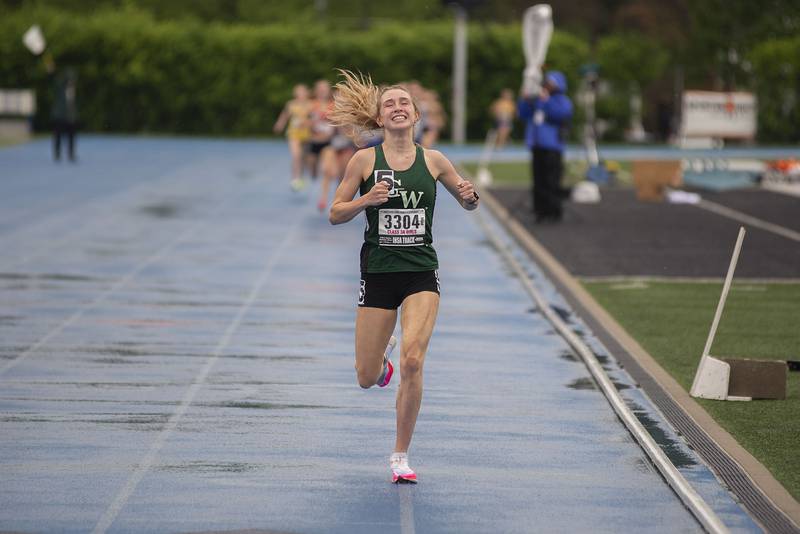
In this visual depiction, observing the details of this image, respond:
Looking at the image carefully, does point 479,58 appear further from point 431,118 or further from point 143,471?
point 143,471

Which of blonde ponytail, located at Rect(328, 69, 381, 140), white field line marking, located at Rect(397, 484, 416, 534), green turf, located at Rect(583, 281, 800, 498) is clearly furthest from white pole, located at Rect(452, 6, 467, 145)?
white field line marking, located at Rect(397, 484, 416, 534)

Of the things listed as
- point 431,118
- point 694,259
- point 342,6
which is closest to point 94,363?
point 694,259

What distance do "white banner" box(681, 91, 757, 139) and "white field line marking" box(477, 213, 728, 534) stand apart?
1789cm

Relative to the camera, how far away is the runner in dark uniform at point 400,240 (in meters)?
7.75

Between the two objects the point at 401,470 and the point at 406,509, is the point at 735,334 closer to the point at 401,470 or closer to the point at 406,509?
the point at 401,470

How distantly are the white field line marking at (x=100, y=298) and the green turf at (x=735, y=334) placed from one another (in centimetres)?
452

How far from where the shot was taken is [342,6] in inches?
4734

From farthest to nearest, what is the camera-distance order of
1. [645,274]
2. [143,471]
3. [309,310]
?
[645,274] < [309,310] < [143,471]

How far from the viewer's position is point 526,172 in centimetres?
3931

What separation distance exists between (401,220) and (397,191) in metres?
0.14

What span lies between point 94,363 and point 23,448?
114 inches

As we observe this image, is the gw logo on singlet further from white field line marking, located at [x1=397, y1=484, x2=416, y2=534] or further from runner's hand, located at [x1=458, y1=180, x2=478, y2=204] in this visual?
white field line marking, located at [x1=397, y1=484, x2=416, y2=534]

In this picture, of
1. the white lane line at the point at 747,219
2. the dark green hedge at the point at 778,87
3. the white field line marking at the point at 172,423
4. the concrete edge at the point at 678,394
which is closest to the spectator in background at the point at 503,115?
the dark green hedge at the point at 778,87

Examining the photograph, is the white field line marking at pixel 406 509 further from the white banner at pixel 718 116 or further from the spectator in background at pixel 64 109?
the spectator in background at pixel 64 109
